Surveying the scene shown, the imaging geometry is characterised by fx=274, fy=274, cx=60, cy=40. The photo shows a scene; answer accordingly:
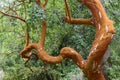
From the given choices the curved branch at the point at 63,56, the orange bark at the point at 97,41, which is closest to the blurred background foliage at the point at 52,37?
the curved branch at the point at 63,56

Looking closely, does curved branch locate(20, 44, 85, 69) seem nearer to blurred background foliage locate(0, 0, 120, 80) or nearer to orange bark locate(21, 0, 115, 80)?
orange bark locate(21, 0, 115, 80)

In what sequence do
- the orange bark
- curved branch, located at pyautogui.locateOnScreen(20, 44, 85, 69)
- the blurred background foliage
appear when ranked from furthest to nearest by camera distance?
1. the blurred background foliage
2. curved branch, located at pyautogui.locateOnScreen(20, 44, 85, 69)
3. the orange bark

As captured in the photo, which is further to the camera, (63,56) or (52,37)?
(52,37)

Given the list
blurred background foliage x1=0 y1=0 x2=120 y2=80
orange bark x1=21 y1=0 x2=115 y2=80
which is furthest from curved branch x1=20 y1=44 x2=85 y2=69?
blurred background foliage x1=0 y1=0 x2=120 y2=80

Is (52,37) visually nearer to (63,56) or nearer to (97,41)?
(63,56)

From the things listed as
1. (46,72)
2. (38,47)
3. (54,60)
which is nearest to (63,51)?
(54,60)

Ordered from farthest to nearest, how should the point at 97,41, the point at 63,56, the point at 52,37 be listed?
1. the point at 52,37
2. the point at 63,56
3. the point at 97,41

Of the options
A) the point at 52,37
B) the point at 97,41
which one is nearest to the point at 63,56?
the point at 97,41

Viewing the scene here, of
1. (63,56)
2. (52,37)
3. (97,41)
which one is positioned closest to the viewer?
(97,41)

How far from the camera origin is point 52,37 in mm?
4844

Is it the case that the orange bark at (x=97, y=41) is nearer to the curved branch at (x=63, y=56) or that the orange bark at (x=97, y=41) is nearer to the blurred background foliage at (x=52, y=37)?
the curved branch at (x=63, y=56)

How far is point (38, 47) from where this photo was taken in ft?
11.6

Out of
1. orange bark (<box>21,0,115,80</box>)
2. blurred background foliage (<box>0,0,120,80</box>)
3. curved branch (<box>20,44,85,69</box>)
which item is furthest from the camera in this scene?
blurred background foliage (<box>0,0,120,80</box>)

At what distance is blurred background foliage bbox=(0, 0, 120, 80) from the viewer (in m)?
4.20
